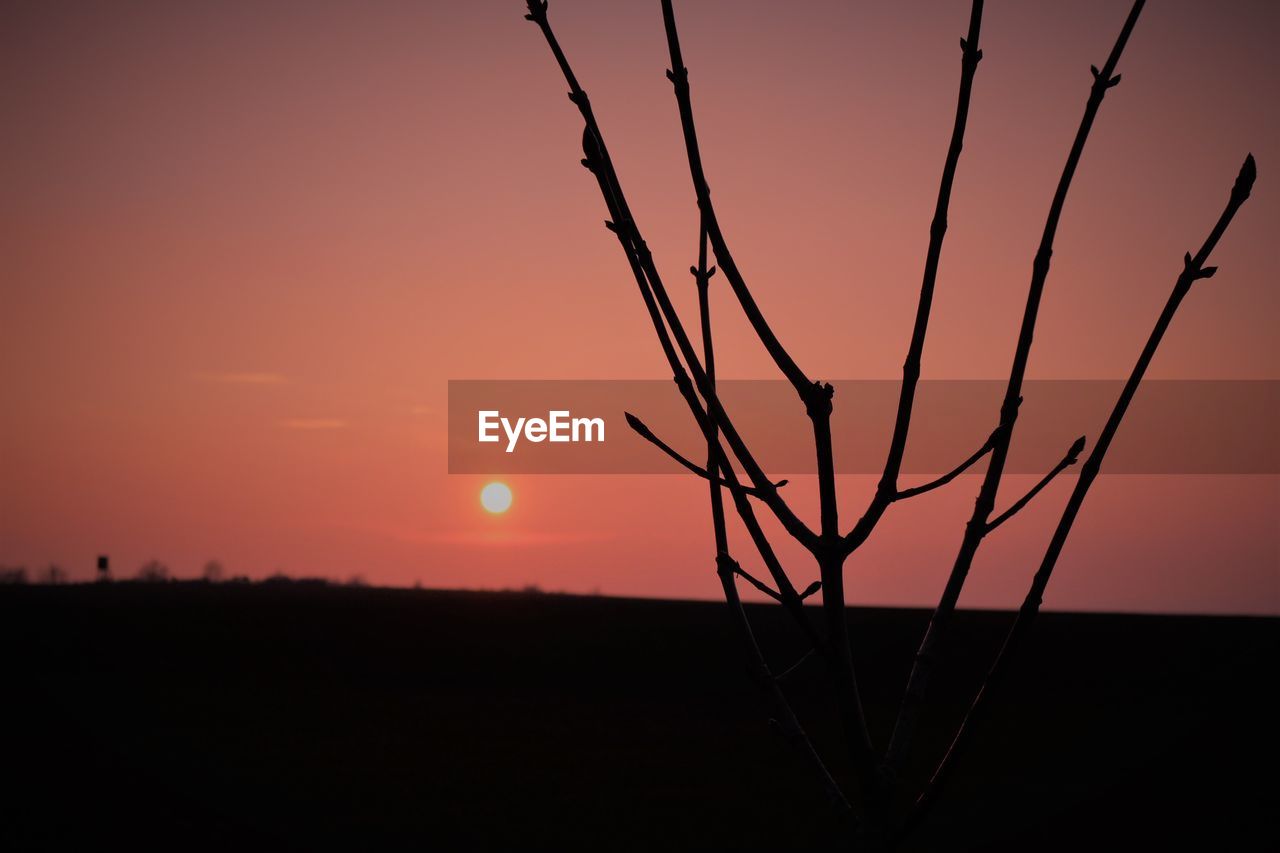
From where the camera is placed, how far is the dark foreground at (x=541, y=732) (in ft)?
40.3

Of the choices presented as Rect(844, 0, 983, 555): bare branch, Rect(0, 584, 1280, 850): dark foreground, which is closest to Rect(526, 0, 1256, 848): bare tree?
Rect(844, 0, 983, 555): bare branch

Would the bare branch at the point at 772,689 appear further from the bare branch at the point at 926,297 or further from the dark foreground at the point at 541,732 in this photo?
the dark foreground at the point at 541,732

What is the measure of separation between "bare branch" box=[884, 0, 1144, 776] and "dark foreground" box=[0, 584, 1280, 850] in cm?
1057

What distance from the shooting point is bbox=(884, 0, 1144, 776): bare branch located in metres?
1.46

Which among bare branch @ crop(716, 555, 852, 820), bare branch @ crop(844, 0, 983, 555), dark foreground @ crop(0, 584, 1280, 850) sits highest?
bare branch @ crop(844, 0, 983, 555)

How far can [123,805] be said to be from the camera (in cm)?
1330

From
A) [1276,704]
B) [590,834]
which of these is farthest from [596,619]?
[1276,704]

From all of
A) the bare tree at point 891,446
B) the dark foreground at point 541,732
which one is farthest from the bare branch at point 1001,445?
the dark foreground at point 541,732

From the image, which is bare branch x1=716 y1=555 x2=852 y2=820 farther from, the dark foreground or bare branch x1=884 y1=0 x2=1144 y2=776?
the dark foreground

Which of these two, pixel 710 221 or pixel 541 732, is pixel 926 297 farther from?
pixel 541 732

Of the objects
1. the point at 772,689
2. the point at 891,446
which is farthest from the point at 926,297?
the point at 772,689

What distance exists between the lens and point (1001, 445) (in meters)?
1.54

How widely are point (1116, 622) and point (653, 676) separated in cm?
1252

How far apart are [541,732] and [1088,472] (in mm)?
16013
